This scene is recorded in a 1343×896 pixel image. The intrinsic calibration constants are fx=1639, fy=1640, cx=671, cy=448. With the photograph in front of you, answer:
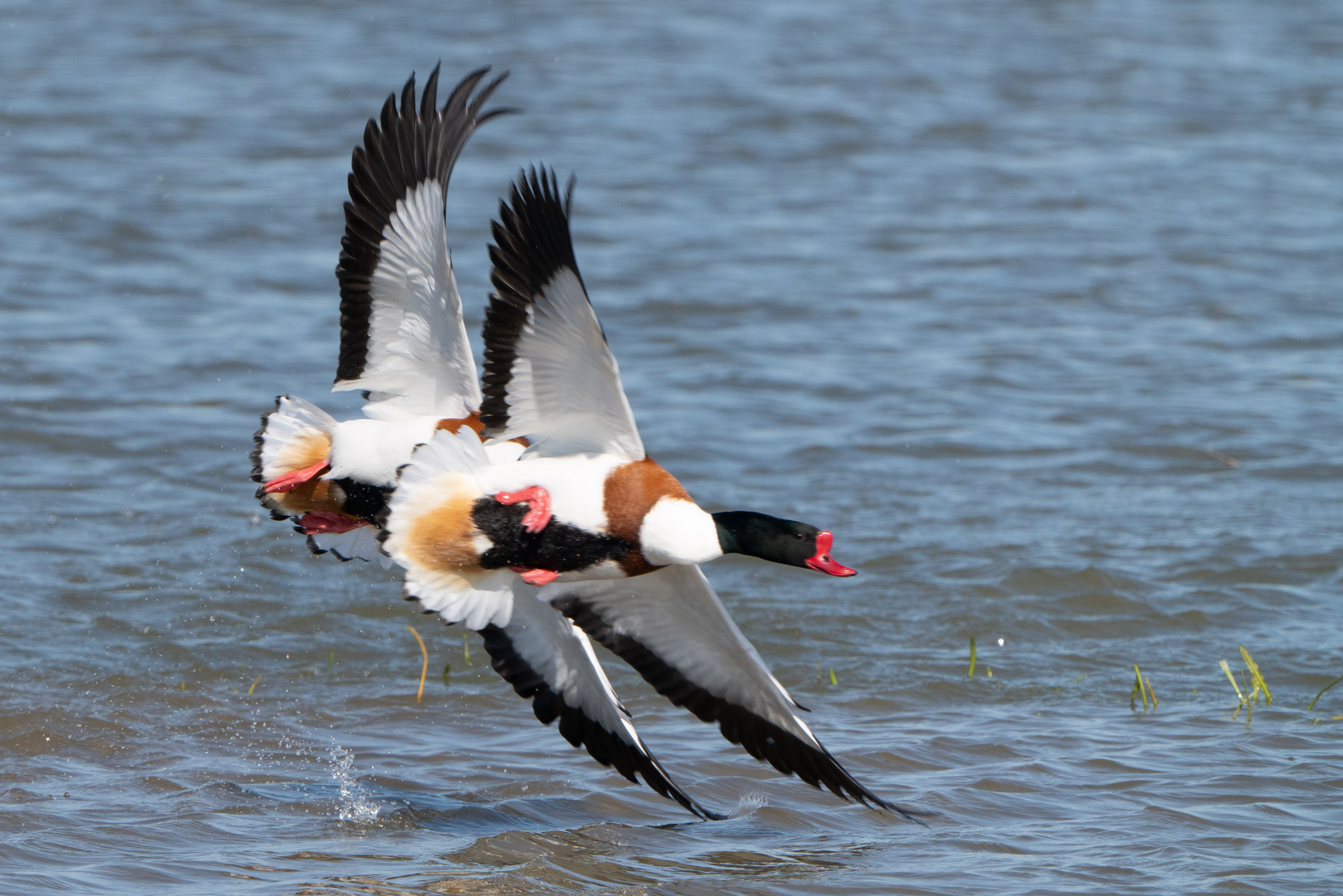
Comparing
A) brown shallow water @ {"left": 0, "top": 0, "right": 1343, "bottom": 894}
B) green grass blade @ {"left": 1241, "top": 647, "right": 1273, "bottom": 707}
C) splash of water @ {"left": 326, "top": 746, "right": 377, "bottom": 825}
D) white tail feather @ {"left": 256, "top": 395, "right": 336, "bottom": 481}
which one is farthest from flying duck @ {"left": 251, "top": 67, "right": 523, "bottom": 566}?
green grass blade @ {"left": 1241, "top": 647, "right": 1273, "bottom": 707}

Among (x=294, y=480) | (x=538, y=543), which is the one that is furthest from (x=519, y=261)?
(x=294, y=480)

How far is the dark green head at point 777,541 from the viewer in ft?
16.2

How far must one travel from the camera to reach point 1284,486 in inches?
385

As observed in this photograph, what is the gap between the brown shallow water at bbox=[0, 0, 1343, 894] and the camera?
5.77m

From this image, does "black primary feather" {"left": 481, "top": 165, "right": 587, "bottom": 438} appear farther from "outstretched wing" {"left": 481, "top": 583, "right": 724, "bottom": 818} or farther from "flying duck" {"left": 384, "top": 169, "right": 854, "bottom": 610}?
"outstretched wing" {"left": 481, "top": 583, "right": 724, "bottom": 818}

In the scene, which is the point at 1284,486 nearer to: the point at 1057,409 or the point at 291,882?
the point at 1057,409

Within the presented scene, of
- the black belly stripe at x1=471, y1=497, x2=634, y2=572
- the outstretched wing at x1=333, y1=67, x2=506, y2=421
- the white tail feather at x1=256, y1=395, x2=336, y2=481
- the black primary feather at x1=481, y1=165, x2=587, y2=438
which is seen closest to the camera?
the black primary feather at x1=481, y1=165, x2=587, y2=438

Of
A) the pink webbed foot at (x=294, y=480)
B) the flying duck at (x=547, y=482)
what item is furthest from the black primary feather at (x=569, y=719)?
the pink webbed foot at (x=294, y=480)

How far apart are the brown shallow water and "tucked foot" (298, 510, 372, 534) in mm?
954

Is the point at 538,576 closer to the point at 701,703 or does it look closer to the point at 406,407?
the point at 701,703

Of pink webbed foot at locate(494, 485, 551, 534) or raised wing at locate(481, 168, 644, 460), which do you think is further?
pink webbed foot at locate(494, 485, 551, 534)

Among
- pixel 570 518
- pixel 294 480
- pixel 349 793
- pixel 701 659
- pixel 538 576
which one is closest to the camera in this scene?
pixel 570 518

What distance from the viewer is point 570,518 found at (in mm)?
5047

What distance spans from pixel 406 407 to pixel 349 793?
1.41 metres
